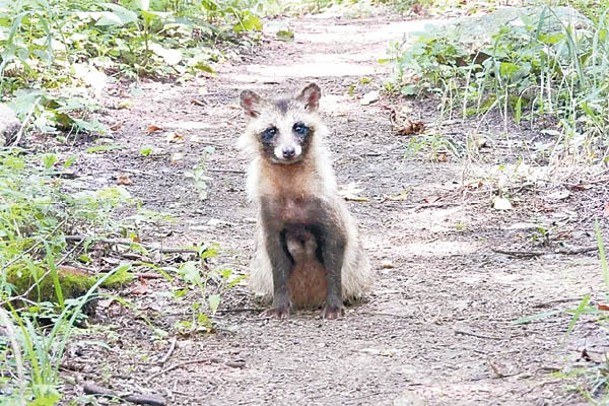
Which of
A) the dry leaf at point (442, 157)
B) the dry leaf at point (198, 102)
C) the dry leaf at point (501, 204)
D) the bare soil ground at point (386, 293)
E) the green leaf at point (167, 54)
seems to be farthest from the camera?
the green leaf at point (167, 54)

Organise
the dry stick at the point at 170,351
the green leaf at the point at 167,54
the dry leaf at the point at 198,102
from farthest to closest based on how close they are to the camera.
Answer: the green leaf at the point at 167,54 < the dry leaf at the point at 198,102 < the dry stick at the point at 170,351

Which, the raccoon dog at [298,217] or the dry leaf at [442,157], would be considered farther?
the dry leaf at [442,157]

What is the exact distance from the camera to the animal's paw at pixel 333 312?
16.6ft

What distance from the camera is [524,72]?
8625mm

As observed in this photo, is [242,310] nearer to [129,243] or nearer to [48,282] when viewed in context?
[129,243]

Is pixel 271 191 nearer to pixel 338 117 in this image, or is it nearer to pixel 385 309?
pixel 385 309

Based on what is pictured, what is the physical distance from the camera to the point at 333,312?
509 cm

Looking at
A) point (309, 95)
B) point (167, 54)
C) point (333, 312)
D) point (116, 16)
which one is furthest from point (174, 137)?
point (333, 312)

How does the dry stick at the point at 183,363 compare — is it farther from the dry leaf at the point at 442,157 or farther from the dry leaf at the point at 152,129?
the dry leaf at the point at 152,129

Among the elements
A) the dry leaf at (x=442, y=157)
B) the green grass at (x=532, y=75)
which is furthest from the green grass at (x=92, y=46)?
the dry leaf at (x=442, y=157)

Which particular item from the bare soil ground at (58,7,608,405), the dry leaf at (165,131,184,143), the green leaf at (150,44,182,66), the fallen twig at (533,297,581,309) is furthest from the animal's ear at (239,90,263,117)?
the green leaf at (150,44,182,66)

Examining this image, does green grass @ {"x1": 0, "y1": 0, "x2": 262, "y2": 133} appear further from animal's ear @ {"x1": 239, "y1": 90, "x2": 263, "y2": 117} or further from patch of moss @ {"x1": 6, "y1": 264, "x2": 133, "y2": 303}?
patch of moss @ {"x1": 6, "y1": 264, "x2": 133, "y2": 303}

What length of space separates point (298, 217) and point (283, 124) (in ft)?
1.65

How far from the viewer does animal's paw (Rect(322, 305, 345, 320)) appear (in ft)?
16.6
